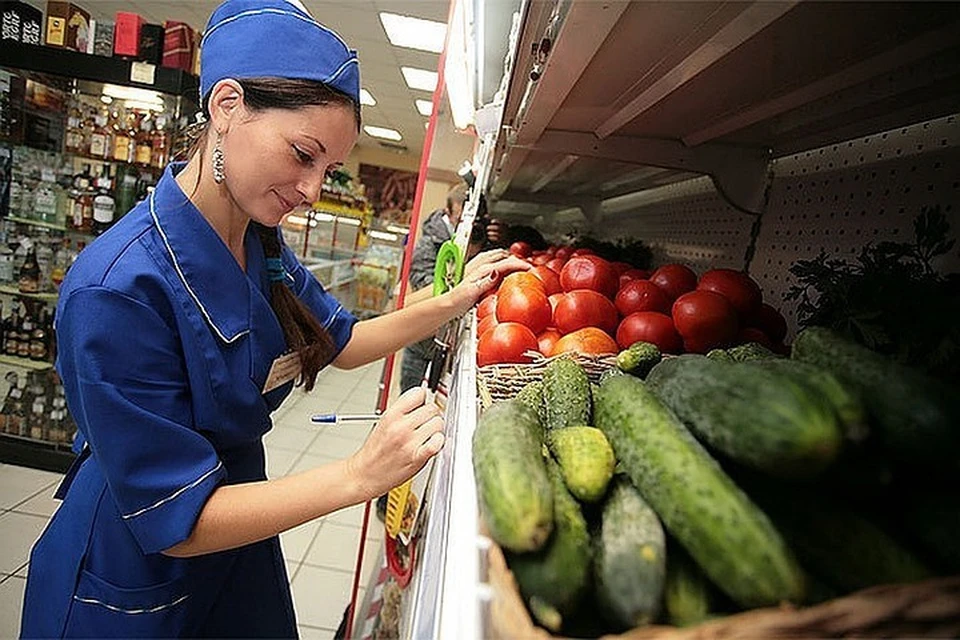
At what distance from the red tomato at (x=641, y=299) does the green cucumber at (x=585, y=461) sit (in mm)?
619

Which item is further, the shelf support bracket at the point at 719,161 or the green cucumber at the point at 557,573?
the shelf support bracket at the point at 719,161

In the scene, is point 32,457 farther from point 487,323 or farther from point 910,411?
point 910,411

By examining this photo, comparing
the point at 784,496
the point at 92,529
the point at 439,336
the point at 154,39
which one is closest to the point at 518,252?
the point at 439,336

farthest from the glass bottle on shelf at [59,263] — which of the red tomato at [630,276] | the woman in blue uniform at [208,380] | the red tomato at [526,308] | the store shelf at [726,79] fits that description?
the red tomato at [630,276]

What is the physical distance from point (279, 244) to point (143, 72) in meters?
2.64

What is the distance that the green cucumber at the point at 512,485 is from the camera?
0.46 meters

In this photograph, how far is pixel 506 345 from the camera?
3.74 feet

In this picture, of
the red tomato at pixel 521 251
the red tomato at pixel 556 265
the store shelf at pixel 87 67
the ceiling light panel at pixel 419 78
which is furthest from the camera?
the ceiling light panel at pixel 419 78

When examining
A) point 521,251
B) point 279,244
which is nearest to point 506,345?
point 279,244

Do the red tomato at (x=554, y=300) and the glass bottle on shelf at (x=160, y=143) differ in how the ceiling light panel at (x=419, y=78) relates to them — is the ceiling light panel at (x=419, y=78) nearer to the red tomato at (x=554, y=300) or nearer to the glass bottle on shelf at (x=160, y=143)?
the glass bottle on shelf at (x=160, y=143)

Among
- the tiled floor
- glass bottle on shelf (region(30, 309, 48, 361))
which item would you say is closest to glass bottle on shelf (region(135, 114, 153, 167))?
glass bottle on shelf (region(30, 309, 48, 361))

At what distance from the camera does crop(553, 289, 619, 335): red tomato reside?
1210 millimetres

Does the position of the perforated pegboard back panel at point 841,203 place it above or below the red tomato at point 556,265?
above

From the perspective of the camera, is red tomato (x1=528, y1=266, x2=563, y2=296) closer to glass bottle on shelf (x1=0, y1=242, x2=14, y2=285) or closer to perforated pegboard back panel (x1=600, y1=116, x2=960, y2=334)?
perforated pegboard back panel (x1=600, y1=116, x2=960, y2=334)
